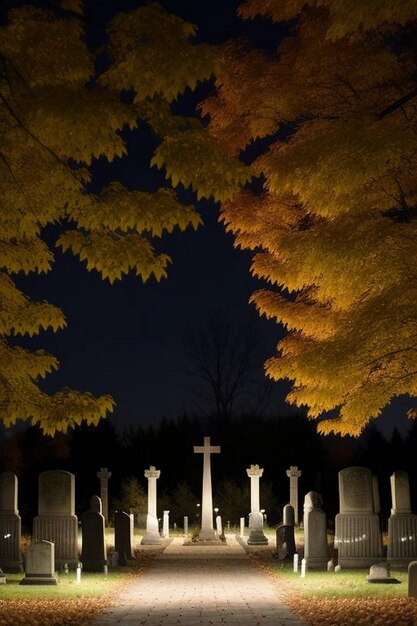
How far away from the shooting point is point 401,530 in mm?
20266

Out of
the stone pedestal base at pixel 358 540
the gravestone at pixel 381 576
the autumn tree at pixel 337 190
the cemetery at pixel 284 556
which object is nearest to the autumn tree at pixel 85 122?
the autumn tree at pixel 337 190

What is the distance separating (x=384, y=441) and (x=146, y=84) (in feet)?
160

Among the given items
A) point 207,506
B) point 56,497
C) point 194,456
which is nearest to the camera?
point 56,497

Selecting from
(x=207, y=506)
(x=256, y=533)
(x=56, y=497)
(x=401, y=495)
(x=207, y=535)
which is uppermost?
(x=56, y=497)

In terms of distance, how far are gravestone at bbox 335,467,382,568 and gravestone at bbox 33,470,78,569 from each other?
597 centimetres

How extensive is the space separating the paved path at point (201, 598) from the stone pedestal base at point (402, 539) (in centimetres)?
297

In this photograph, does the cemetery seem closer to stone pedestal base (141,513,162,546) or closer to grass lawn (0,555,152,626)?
grass lawn (0,555,152,626)

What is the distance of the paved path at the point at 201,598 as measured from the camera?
12.4 metres

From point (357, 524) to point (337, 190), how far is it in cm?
1146

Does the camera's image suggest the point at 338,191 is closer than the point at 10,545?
Yes

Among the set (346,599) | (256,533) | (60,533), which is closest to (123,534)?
(60,533)

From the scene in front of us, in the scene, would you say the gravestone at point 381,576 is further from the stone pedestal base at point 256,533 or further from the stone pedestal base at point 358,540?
the stone pedestal base at point 256,533

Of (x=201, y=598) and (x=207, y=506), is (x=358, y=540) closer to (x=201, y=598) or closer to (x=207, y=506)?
(x=201, y=598)

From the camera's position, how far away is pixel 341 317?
14.8 m
